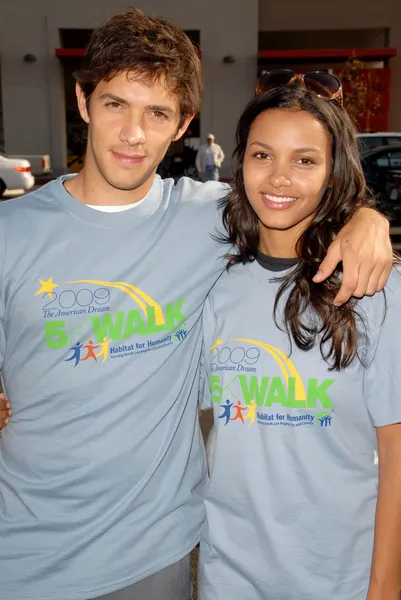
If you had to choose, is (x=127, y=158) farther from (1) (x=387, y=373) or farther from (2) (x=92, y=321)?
(1) (x=387, y=373)

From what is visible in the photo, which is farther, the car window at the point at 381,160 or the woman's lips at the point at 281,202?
the car window at the point at 381,160

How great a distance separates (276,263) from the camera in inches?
86.0

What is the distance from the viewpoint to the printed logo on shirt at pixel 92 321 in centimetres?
208

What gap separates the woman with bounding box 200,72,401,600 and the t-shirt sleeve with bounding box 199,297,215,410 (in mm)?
78

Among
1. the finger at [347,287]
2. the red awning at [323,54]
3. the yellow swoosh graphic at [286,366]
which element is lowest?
the yellow swoosh graphic at [286,366]

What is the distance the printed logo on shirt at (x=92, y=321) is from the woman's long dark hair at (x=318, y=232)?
416 mm

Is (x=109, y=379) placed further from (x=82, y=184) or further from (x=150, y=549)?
(x=82, y=184)

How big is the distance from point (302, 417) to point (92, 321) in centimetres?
74

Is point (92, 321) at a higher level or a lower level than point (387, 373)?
higher

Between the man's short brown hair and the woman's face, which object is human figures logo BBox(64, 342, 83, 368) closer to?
the woman's face

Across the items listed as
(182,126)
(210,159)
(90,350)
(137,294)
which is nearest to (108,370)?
(90,350)

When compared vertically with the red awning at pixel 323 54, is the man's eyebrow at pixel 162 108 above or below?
below

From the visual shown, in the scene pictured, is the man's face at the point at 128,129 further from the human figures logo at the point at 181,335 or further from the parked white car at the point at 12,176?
the parked white car at the point at 12,176

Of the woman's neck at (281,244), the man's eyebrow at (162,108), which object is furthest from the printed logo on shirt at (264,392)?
the man's eyebrow at (162,108)
